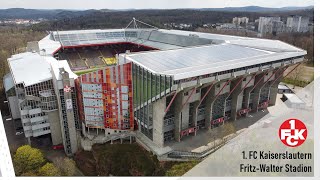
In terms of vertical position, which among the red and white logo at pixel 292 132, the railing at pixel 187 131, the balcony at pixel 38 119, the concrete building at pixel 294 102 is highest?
the red and white logo at pixel 292 132

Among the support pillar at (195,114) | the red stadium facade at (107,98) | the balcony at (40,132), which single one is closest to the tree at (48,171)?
the red stadium facade at (107,98)

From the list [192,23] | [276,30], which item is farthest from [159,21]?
[276,30]

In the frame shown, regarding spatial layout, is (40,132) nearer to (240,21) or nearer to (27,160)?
(27,160)

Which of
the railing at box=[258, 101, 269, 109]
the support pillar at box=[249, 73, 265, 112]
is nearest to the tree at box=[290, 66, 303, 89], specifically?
the railing at box=[258, 101, 269, 109]

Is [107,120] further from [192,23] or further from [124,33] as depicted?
[192,23]

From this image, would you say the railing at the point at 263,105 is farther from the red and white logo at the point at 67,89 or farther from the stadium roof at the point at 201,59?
the red and white logo at the point at 67,89

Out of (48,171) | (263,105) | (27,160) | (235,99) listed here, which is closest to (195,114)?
(235,99)
